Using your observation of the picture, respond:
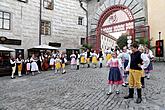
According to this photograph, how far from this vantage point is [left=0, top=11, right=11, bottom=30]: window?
20828mm

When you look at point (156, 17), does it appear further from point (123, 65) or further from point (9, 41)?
point (9, 41)

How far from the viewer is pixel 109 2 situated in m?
26.7

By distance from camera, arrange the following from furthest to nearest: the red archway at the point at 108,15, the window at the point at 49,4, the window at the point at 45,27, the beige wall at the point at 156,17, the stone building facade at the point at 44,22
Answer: the window at the point at 49,4 → the window at the point at 45,27 → the red archway at the point at 108,15 → the beige wall at the point at 156,17 → the stone building facade at the point at 44,22

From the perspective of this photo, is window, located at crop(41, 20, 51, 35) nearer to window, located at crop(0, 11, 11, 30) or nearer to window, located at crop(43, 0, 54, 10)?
window, located at crop(43, 0, 54, 10)

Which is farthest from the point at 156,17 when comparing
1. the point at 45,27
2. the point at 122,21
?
the point at 45,27

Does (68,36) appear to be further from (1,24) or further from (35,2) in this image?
(1,24)

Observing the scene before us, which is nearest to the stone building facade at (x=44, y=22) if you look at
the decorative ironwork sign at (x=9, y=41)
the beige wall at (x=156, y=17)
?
the decorative ironwork sign at (x=9, y=41)

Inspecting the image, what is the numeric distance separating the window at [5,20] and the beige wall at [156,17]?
1478cm

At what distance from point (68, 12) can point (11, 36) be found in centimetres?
889

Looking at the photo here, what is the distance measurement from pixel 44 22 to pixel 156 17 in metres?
12.5

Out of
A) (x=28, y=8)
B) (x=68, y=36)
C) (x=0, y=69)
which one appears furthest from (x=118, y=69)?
(x=68, y=36)

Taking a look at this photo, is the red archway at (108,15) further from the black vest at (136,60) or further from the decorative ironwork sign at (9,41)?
the black vest at (136,60)

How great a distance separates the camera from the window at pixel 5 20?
20828 millimetres

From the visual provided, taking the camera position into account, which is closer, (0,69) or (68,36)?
(0,69)
